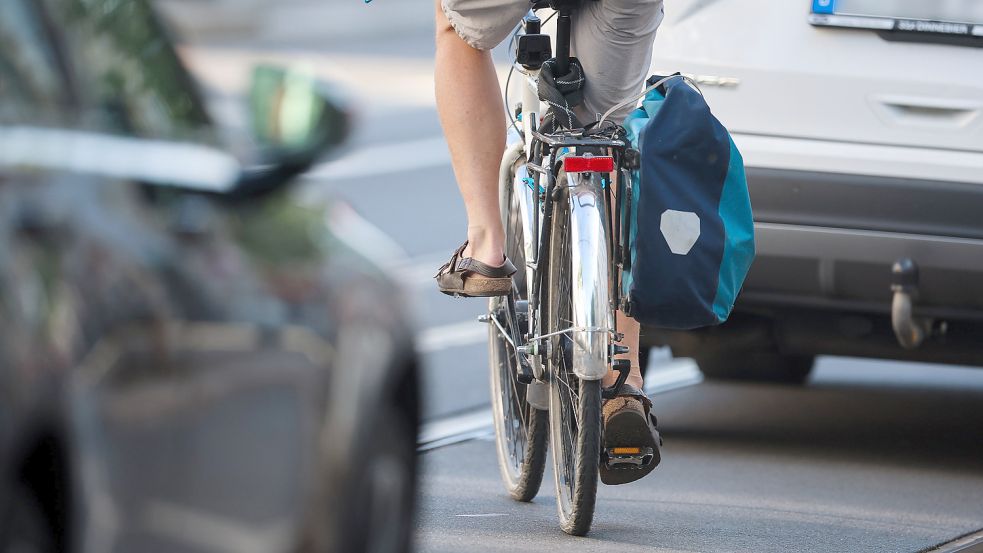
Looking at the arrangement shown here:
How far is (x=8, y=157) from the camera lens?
8.18 ft

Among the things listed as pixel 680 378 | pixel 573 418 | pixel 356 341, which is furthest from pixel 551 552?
pixel 680 378

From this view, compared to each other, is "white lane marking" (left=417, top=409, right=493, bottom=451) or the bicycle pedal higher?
the bicycle pedal

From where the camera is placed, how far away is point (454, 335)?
8203 millimetres

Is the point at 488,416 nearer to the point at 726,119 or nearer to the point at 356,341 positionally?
the point at 726,119

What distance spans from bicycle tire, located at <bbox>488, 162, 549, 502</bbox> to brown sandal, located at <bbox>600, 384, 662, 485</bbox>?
0.53 metres

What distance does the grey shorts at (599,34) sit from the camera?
4332mm

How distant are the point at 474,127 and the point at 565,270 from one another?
17.2 inches

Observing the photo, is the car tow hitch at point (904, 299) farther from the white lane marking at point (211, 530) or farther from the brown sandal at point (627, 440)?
the white lane marking at point (211, 530)

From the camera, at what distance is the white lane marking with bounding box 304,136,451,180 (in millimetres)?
13406

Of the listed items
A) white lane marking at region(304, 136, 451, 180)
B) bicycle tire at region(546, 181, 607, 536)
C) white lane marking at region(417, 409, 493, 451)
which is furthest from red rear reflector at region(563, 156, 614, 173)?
white lane marking at region(304, 136, 451, 180)

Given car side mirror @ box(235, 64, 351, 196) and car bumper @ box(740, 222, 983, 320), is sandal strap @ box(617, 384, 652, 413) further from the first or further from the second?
car side mirror @ box(235, 64, 351, 196)

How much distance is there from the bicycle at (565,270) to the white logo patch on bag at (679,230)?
0.15 metres

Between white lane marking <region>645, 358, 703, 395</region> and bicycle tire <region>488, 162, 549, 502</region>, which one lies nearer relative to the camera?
bicycle tire <region>488, 162, 549, 502</region>

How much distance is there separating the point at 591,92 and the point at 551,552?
3.66 feet
